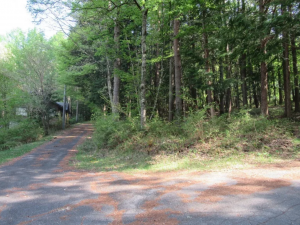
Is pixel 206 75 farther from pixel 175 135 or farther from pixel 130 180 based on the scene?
pixel 130 180

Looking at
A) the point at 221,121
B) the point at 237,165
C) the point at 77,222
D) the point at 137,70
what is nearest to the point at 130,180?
the point at 77,222

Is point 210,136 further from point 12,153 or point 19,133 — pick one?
point 19,133

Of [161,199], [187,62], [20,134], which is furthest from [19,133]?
[161,199]

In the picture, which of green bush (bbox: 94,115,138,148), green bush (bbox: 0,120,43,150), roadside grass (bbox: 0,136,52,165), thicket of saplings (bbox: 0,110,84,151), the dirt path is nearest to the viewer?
the dirt path

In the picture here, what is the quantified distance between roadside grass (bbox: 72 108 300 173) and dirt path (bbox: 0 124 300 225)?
4.24 ft

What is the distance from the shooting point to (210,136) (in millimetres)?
9945

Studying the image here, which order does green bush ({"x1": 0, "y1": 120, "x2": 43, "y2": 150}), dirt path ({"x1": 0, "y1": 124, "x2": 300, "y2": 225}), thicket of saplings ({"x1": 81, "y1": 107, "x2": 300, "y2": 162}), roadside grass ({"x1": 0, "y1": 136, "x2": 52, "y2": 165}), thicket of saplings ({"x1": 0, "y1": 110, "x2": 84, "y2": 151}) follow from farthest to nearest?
1. thicket of saplings ({"x1": 0, "y1": 110, "x2": 84, "y2": 151})
2. green bush ({"x1": 0, "y1": 120, "x2": 43, "y2": 150})
3. roadside grass ({"x1": 0, "y1": 136, "x2": 52, "y2": 165})
4. thicket of saplings ({"x1": 81, "y1": 107, "x2": 300, "y2": 162})
5. dirt path ({"x1": 0, "y1": 124, "x2": 300, "y2": 225})

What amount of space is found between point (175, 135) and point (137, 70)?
6.19 meters

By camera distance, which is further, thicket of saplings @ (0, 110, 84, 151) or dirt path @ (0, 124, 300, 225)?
thicket of saplings @ (0, 110, 84, 151)

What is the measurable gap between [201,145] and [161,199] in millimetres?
5557

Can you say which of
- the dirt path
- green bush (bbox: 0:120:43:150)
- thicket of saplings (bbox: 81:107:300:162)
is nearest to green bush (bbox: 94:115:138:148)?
thicket of saplings (bbox: 81:107:300:162)

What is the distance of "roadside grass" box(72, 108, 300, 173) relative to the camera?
8133 mm

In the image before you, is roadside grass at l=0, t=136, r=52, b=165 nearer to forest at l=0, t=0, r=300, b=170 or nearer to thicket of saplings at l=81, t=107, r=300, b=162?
forest at l=0, t=0, r=300, b=170

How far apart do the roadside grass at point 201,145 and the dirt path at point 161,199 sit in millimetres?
1293
